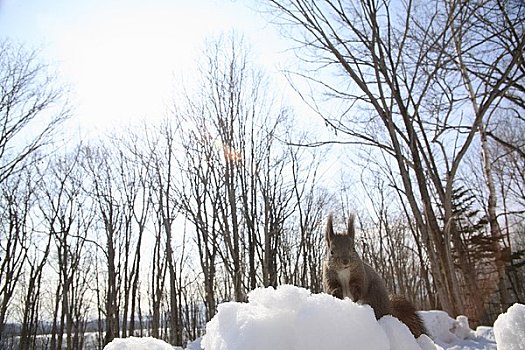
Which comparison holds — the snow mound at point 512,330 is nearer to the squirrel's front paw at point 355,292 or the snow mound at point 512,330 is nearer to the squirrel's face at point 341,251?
the squirrel's front paw at point 355,292

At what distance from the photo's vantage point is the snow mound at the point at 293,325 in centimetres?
54

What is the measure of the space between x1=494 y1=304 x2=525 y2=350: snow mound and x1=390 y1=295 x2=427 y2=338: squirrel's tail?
2.94 feet

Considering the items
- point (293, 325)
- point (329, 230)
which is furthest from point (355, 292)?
point (293, 325)

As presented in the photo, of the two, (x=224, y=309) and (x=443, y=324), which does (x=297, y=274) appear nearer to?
(x=443, y=324)

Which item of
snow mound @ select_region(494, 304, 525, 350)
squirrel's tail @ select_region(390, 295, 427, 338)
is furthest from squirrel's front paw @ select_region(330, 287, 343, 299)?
snow mound @ select_region(494, 304, 525, 350)

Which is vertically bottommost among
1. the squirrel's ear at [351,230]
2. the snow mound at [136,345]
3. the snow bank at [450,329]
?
the snow bank at [450,329]

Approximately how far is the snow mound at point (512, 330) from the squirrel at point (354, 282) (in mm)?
921

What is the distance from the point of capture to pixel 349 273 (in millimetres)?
2057

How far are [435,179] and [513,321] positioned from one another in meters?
7.55

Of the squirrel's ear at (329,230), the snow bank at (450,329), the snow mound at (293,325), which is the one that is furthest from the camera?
the snow bank at (450,329)

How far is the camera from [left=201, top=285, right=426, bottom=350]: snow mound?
1.78ft

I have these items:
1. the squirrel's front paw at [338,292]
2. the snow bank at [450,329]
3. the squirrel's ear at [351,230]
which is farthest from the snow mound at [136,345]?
the snow bank at [450,329]

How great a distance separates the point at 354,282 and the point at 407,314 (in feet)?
0.94

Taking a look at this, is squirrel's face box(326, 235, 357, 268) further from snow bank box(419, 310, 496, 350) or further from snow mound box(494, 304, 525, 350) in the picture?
snow bank box(419, 310, 496, 350)
